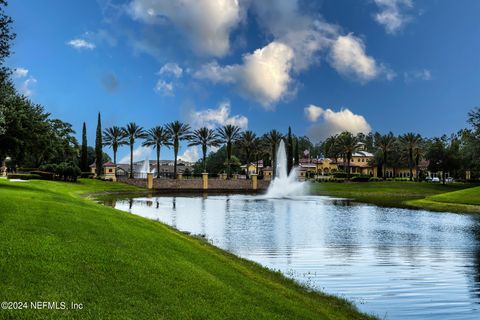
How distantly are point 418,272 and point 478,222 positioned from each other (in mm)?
23579

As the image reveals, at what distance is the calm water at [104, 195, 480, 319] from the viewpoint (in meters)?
13.8

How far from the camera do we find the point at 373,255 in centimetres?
2123

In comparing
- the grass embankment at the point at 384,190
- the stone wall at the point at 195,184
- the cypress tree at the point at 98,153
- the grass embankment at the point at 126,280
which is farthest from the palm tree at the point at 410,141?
the grass embankment at the point at 126,280

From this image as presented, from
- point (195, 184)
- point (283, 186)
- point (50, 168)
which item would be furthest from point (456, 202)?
point (50, 168)

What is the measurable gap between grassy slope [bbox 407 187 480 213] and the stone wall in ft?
151

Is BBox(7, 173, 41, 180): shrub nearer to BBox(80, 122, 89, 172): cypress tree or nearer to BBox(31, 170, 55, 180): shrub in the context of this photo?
BBox(31, 170, 55, 180): shrub

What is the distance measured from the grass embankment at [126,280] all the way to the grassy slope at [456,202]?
44.3 meters

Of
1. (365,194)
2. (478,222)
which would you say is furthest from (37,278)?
(365,194)

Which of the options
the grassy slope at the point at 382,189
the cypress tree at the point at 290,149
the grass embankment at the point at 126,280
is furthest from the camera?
the cypress tree at the point at 290,149

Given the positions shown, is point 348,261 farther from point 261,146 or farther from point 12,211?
point 261,146

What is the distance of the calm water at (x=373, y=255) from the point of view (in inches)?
543

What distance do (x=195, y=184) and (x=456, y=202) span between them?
55292mm

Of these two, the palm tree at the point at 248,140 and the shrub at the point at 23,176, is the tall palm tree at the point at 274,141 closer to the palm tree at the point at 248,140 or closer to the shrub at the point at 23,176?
the palm tree at the point at 248,140

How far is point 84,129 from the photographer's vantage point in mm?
102750
